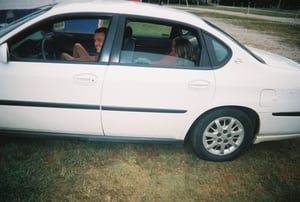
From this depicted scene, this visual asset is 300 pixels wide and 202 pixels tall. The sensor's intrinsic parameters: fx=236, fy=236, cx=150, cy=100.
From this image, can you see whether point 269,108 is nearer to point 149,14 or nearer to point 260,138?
point 260,138

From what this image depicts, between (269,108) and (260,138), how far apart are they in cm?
39

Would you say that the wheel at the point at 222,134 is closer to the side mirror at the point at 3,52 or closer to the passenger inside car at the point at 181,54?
the passenger inside car at the point at 181,54

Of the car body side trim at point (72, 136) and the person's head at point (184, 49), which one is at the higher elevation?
the person's head at point (184, 49)

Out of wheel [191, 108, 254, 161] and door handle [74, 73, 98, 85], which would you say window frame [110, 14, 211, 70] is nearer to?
door handle [74, 73, 98, 85]

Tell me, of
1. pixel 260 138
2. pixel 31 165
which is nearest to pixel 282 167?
pixel 260 138

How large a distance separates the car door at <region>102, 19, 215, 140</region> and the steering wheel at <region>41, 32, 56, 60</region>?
88 centimetres

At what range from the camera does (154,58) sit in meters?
2.37

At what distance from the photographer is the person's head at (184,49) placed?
243 centimetres

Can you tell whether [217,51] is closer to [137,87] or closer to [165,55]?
[165,55]

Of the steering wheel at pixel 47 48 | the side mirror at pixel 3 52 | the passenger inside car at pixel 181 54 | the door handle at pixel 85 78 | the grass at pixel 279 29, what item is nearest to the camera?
the side mirror at pixel 3 52

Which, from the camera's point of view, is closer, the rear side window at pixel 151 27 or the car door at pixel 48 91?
the car door at pixel 48 91

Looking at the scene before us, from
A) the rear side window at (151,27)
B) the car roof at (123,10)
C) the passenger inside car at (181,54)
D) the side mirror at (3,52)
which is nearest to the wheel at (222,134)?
the passenger inside car at (181,54)

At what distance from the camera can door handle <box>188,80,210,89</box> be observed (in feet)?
7.29

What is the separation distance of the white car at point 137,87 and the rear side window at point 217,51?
0.01 m
